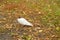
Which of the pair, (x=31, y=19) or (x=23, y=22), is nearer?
(x=23, y=22)

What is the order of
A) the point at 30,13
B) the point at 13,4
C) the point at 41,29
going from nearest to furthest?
the point at 41,29
the point at 30,13
the point at 13,4

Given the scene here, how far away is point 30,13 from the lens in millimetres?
7641

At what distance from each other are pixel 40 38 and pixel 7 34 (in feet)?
3.44

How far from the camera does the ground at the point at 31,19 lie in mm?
5883

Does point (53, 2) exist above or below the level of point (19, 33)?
above

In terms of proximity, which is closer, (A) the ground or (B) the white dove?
(A) the ground

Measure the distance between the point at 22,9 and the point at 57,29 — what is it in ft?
7.10

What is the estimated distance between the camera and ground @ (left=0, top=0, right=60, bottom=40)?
19.3 feet

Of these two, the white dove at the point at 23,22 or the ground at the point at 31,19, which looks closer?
the ground at the point at 31,19

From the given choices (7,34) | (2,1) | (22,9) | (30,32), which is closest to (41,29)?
(30,32)

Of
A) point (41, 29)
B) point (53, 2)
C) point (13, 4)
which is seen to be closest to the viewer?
point (41, 29)

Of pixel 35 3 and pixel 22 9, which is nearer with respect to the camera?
pixel 22 9

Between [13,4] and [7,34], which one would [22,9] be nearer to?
[13,4]

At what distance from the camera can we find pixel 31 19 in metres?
7.00
